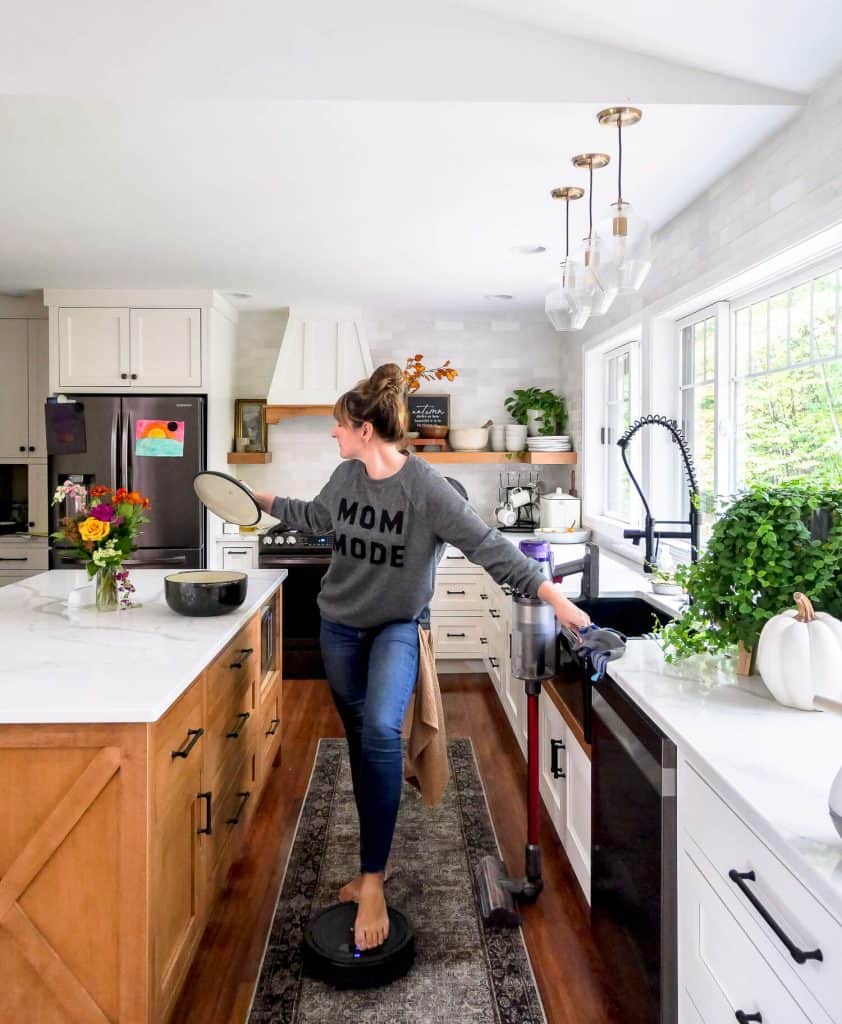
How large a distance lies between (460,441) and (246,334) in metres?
1.68

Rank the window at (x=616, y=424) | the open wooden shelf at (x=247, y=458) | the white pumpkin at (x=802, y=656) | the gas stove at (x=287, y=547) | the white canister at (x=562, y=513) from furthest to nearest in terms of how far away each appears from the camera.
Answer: the open wooden shelf at (x=247, y=458) < the gas stove at (x=287, y=547) < the white canister at (x=562, y=513) < the window at (x=616, y=424) < the white pumpkin at (x=802, y=656)

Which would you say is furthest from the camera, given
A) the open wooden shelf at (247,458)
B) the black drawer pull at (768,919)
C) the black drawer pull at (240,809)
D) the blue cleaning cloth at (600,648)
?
the open wooden shelf at (247,458)

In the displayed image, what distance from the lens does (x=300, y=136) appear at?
2523mm

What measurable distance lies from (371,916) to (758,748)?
1218 millimetres

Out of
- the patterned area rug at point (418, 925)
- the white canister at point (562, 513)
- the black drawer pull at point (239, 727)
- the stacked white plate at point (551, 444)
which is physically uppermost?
the stacked white plate at point (551, 444)

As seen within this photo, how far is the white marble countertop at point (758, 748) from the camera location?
3.25 ft

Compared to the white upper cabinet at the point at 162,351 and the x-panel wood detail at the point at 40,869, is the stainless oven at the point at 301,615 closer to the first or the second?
the white upper cabinet at the point at 162,351

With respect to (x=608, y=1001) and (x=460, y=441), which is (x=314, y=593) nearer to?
(x=460, y=441)

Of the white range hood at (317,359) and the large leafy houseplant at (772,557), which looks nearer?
the large leafy houseplant at (772,557)

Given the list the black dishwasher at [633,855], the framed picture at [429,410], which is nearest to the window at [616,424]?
the framed picture at [429,410]

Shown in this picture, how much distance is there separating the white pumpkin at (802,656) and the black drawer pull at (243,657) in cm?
146

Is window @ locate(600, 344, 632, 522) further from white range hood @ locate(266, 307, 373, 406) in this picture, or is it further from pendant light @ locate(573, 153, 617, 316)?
pendant light @ locate(573, 153, 617, 316)

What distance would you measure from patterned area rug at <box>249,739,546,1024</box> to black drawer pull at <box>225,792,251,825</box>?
25 centimetres

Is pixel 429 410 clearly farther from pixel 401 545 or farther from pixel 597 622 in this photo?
pixel 401 545
